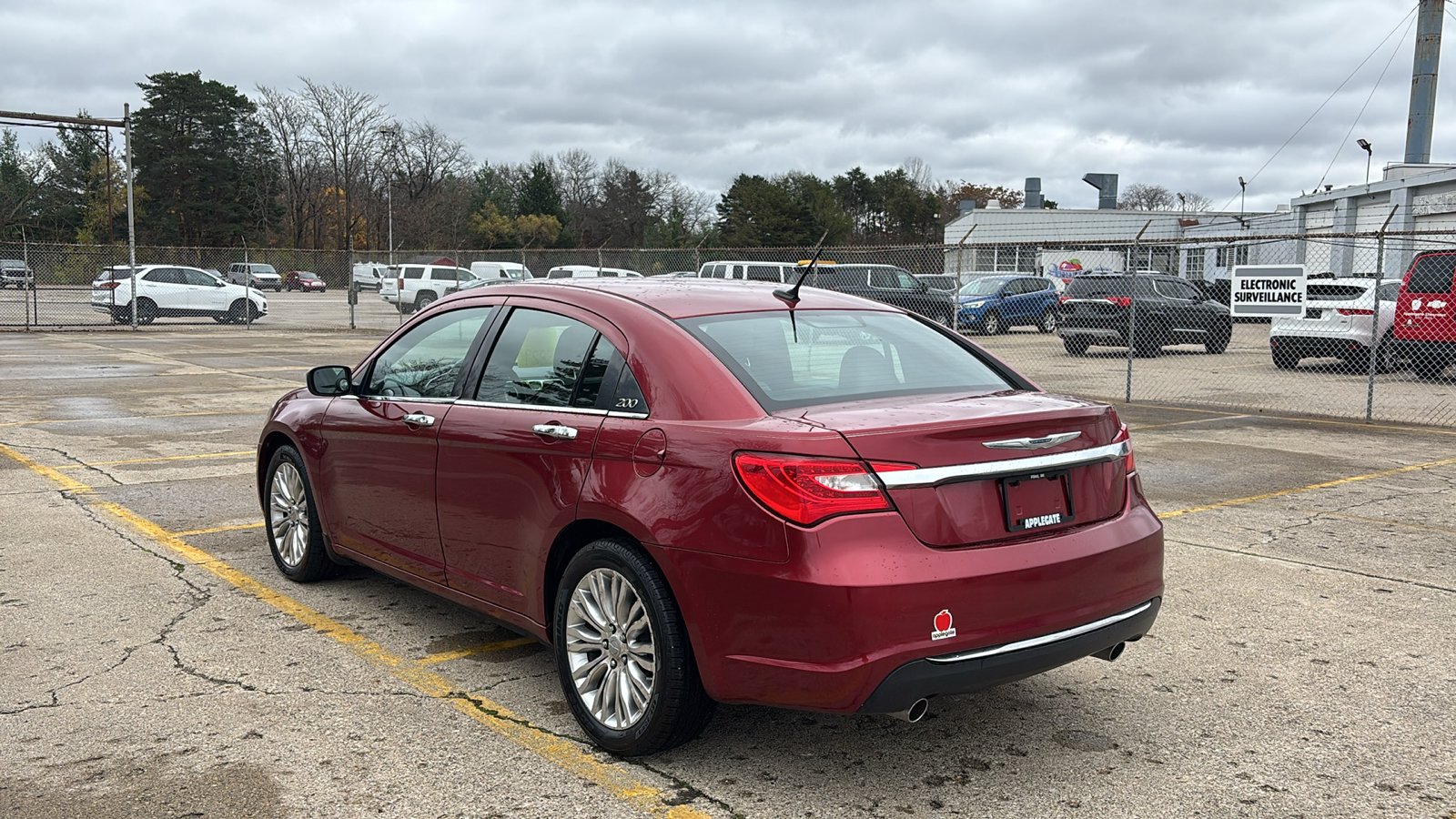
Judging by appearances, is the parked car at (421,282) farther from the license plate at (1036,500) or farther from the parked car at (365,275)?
the license plate at (1036,500)

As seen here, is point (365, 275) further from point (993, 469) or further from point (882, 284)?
point (993, 469)

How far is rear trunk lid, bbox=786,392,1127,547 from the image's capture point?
10.6ft

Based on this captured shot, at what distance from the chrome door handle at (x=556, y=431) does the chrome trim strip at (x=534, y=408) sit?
0.22ft

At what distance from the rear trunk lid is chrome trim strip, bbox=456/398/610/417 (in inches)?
29.6

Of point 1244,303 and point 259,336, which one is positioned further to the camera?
point 259,336

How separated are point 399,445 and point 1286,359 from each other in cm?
1824

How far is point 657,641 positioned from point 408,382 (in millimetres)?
2004

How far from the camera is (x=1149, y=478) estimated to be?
8891 millimetres

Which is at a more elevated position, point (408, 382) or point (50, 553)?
point (408, 382)

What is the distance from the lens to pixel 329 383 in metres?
5.20

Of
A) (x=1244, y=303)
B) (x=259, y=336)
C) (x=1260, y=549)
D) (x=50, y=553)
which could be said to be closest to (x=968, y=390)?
(x=1260, y=549)

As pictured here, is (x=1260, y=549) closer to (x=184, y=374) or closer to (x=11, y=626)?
(x=11, y=626)

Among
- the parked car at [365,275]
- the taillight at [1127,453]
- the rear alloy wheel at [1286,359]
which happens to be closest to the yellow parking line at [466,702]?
the taillight at [1127,453]

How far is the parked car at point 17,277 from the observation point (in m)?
30.6
